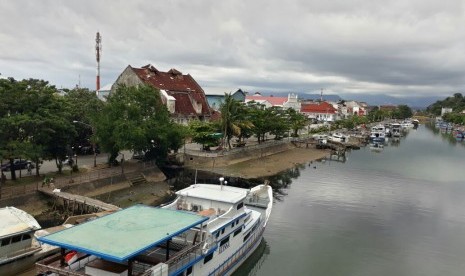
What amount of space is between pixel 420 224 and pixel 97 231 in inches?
1490

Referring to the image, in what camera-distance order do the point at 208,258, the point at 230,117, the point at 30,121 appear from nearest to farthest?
the point at 208,258, the point at 30,121, the point at 230,117

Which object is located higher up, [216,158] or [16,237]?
[216,158]

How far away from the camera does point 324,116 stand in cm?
17962

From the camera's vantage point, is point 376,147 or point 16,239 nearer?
point 16,239

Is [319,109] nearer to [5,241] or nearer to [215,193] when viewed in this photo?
[215,193]

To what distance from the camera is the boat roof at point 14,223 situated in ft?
91.8

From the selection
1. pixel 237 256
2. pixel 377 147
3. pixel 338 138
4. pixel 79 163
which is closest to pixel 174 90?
pixel 79 163

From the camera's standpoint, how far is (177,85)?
100125mm

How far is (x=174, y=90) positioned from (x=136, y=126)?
146 ft

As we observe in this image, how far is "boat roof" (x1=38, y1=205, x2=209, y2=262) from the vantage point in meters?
20.2

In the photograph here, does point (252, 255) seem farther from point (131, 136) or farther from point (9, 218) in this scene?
point (131, 136)

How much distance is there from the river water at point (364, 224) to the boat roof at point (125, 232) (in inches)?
434

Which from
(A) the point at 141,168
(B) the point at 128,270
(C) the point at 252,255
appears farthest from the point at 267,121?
(B) the point at 128,270

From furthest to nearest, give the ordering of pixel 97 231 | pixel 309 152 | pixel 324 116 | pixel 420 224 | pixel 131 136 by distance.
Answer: pixel 324 116 → pixel 309 152 → pixel 131 136 → pixel 420 224 → pixel 97 231
